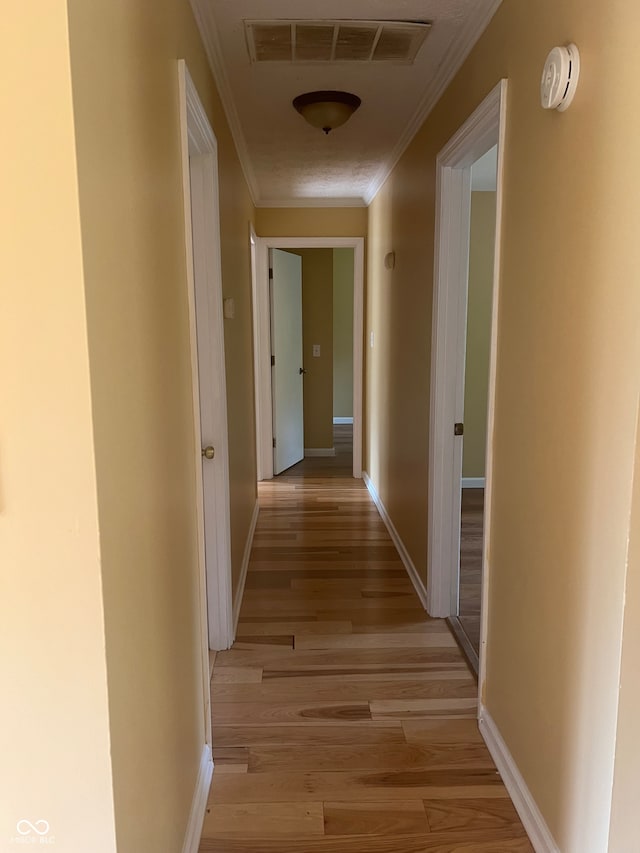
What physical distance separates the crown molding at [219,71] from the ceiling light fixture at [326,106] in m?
0.31

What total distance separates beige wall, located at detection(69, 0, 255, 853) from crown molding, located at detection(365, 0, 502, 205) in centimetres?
92

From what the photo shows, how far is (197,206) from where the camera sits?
2.23 meters

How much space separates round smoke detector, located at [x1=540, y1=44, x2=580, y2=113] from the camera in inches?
52.4

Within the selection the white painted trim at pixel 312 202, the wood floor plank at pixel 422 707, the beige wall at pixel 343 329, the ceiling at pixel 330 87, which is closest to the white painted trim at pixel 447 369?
the ceiling at pixel 330 87

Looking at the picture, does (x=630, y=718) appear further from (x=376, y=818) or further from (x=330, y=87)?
(x=330, y=87)

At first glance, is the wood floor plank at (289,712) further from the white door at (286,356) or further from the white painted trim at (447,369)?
the white door at (286,356)

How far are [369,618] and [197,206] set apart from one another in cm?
198

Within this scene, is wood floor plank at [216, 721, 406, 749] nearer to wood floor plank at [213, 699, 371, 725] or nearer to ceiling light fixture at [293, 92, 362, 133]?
wood floor plank at [213, 699, 371, 725]

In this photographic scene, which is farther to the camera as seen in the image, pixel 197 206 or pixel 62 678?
pixel 197 206

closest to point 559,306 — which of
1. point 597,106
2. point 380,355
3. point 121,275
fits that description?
point 597,106

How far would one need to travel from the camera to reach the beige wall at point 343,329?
26.7ft

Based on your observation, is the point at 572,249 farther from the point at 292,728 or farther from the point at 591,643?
the point at 292,728

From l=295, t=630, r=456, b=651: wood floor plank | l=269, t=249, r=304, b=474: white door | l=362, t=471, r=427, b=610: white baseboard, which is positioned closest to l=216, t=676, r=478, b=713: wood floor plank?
l=295, t=630, r=456, b=651: wood floor plank

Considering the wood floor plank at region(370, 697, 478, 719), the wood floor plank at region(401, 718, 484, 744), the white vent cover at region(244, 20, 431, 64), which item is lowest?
the wood floor plank at region(401, 718, 484, 744)
